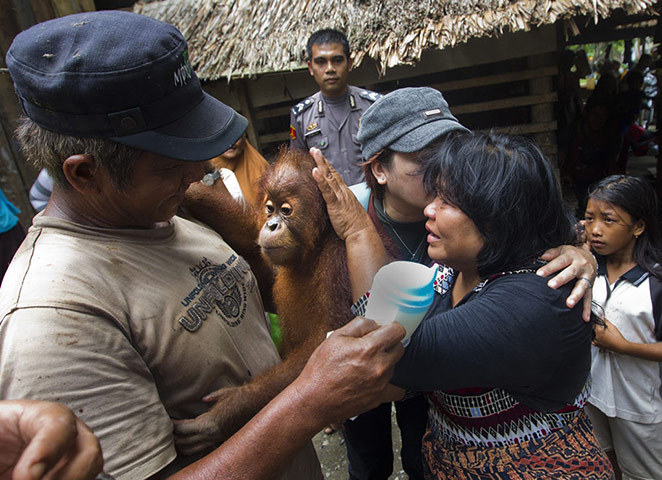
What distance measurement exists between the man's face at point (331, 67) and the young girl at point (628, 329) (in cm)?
260

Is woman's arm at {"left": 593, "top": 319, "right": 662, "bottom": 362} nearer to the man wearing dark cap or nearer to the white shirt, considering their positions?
the white shirt

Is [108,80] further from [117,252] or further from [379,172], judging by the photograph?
[379,172]

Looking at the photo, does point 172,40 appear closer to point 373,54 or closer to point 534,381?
point 534,381

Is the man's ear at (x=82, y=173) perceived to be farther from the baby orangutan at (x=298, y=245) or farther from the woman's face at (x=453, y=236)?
the woman's face at (x=453, y=236)

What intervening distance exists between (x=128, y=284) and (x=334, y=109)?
3.50 m

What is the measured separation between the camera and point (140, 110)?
45.6 inches

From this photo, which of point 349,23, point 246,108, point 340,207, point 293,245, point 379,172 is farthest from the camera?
point 246,108

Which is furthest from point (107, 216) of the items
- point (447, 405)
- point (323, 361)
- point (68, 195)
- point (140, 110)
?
point (447, 405)

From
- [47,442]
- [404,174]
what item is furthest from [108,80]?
[404,174]

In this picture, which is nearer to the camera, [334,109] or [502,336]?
[502,336]

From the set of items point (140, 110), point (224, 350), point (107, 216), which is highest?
point (140, 110)

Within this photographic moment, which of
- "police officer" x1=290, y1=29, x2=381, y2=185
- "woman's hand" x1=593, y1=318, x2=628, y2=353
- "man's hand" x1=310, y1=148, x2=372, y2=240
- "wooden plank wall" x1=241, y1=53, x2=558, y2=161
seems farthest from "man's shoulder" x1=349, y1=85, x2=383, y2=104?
"woman's hand" x1=593, y1=318, x2=628, y2=353

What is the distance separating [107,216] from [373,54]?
13.7ft

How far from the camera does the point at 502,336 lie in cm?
123
